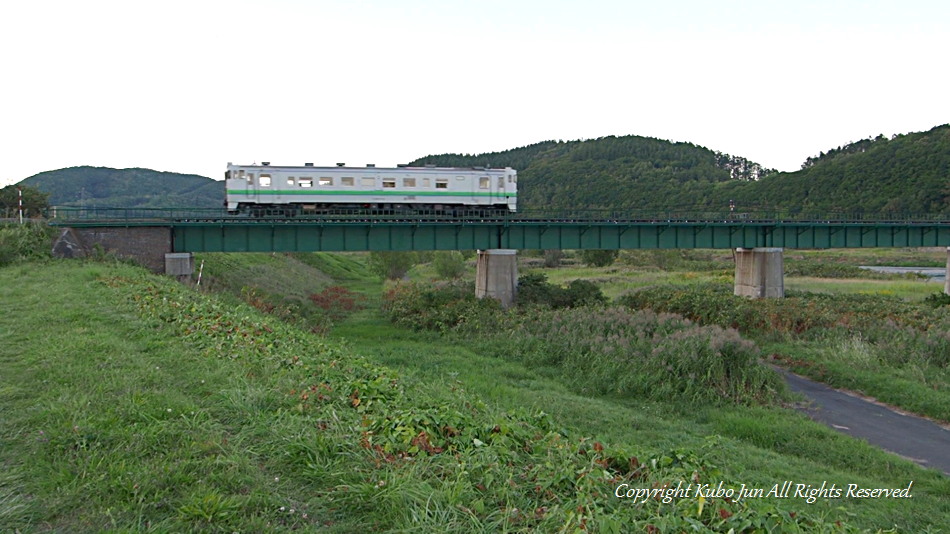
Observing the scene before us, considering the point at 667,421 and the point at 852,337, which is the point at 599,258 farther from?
the point at 667,421

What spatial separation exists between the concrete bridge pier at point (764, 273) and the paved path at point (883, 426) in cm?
2159

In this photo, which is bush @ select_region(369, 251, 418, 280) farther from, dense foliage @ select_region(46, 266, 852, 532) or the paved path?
dense foliage @ select_region(46, 266, 852, 532)

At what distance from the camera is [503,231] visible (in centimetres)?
3478

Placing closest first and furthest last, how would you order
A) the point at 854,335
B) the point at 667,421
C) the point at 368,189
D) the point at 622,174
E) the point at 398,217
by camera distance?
1. the point at 667,421
2. the point at 854,335
3. the point at 398,217
4. the point at 368,189
5. the point at 622,174

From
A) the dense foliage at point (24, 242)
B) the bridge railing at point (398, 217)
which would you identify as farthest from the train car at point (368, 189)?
the dense foliage at point (24, 242)

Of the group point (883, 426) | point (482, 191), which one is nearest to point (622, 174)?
point (482, 191)

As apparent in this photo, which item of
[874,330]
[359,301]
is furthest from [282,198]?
[874,330]

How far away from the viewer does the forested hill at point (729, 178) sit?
110125 millimetres

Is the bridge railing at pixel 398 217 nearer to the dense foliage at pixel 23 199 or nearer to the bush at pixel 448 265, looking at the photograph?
the dense foliage at pixel 23 199

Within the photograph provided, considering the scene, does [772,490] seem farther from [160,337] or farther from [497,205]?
[497,205]

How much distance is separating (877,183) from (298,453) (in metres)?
135

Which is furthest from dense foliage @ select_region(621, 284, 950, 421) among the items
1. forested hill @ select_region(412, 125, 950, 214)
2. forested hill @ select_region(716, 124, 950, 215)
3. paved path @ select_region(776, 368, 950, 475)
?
forested hill @ select_region(716, 124, 950, 215)

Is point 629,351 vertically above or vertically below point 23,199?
below

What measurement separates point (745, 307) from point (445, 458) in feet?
92.5
